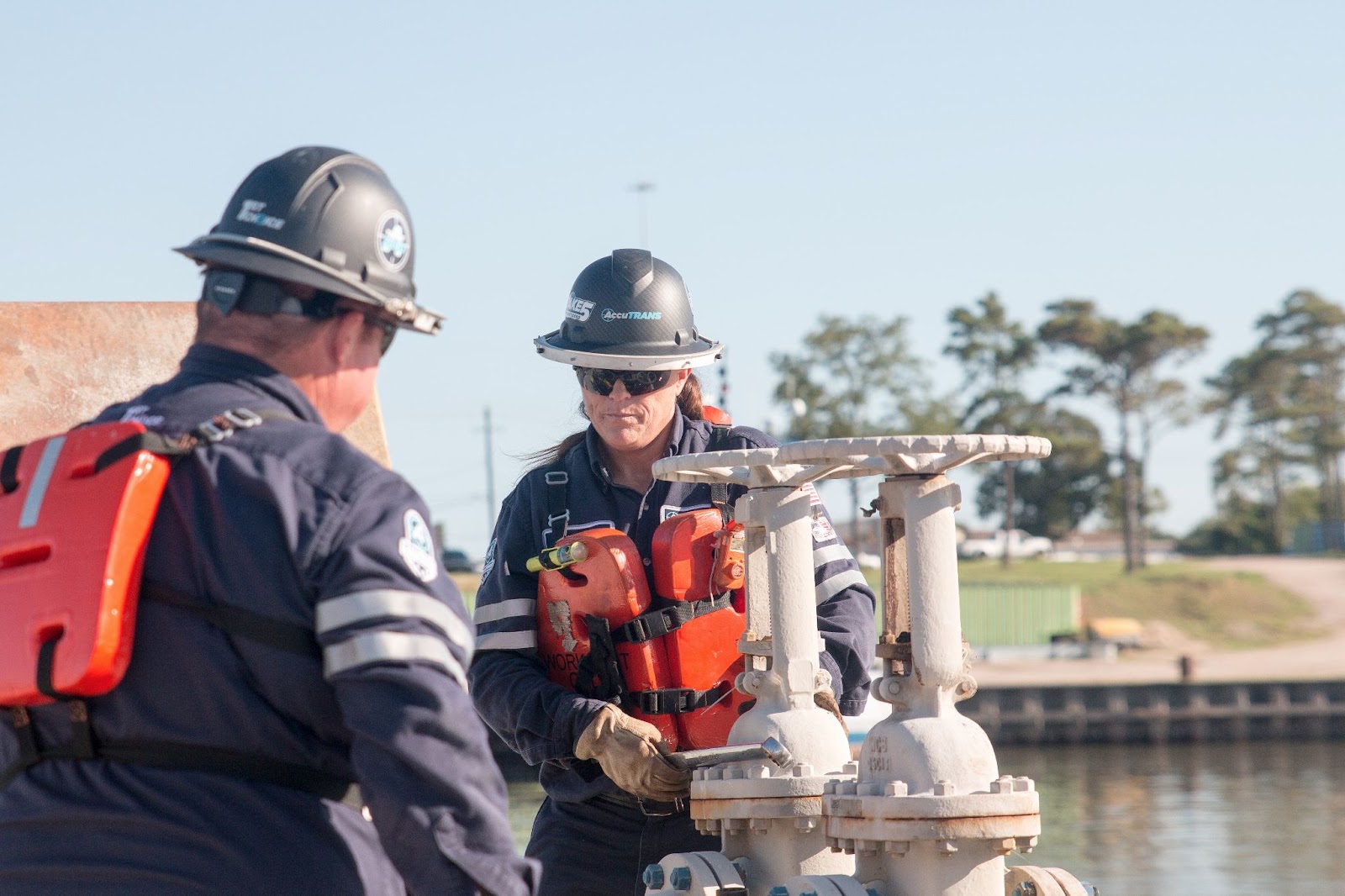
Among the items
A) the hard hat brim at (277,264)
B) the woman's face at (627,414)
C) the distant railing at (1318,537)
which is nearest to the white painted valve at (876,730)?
the woman's face at (627,414)

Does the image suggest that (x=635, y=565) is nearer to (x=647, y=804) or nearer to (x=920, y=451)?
(x=647, y=804)

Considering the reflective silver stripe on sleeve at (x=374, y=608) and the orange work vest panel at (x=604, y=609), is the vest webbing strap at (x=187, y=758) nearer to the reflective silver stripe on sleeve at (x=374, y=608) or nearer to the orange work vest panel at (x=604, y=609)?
the reflective silver stripe on sleeve at (x=374, y=608)

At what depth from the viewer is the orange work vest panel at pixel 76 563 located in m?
2.15

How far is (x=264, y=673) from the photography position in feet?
7.21

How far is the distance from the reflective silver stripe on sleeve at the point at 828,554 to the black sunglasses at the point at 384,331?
181 cm

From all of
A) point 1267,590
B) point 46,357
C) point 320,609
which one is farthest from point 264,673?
point 1267,590

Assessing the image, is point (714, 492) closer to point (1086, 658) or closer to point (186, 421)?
point (186, 421)

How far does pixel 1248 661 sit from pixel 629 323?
139ft

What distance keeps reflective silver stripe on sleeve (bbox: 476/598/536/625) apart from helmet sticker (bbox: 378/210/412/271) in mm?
1765

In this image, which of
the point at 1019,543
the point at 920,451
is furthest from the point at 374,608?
the point at 1019,543

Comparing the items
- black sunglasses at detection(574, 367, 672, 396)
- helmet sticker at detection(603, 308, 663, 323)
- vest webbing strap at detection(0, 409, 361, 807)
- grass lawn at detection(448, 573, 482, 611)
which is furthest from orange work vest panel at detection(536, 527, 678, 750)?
grass lawn at detection(448, 573, 482, 611)

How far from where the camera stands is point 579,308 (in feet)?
13.9

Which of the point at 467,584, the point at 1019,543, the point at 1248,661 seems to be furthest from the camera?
the point at 1019,543

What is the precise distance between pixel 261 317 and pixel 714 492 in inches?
75.1
